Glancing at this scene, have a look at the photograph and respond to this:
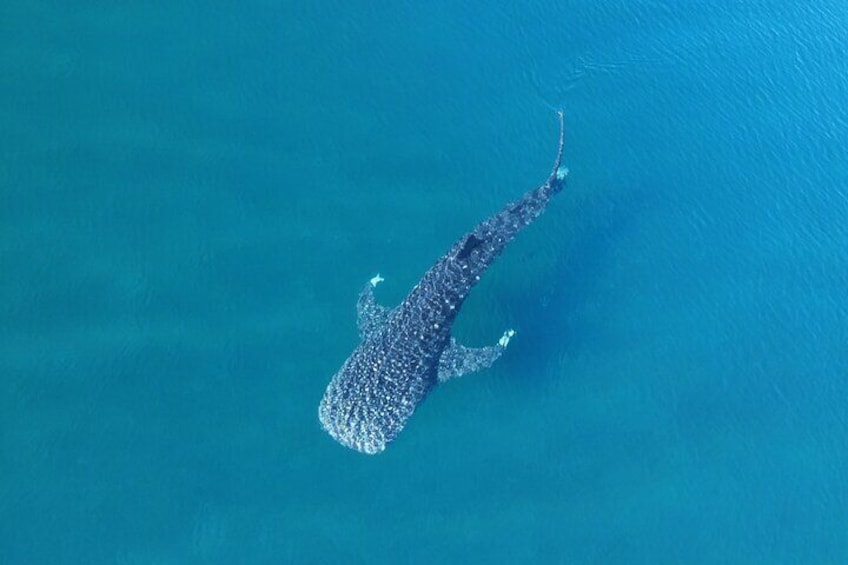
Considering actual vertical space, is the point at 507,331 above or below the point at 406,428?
above

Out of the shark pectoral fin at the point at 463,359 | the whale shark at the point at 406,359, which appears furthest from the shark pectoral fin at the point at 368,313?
the shark pectoral fin at the point at 463,359

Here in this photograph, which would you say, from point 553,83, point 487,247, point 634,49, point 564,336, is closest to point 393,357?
point 487,247

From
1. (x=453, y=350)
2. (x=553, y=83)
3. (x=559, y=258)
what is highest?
(x=553, y=83)

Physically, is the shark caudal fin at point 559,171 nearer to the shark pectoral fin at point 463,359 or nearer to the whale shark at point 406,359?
the whale shark at point 406,359

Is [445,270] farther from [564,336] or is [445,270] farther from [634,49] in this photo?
[634,49]

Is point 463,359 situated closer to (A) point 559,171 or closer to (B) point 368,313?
(B) point 368,313

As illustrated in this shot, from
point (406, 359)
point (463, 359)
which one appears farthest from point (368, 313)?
point (463, 359)
